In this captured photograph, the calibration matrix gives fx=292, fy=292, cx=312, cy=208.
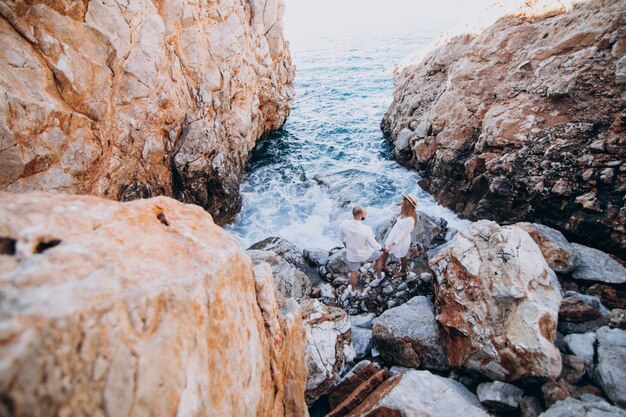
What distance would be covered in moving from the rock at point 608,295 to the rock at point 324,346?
15.3 feet

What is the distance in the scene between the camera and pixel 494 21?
37.3 ft

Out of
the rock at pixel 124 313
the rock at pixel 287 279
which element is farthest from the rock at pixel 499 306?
the rock at pixel 124 313

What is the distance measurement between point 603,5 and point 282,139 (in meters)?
14.5

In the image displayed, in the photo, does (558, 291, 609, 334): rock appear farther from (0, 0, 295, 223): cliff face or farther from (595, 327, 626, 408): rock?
(0, 0, 295, 223): cliff face

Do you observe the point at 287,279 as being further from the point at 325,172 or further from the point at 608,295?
the point at 325,172

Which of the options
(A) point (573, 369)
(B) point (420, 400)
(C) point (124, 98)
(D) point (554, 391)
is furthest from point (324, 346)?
(C) point (124, 98)

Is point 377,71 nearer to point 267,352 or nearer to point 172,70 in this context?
point 172,70

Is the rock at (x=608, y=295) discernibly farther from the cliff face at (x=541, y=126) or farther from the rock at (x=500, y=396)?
the rock at (x=500, y=396)

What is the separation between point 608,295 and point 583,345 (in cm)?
195

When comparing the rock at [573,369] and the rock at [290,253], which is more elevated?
the rock at [573,369]

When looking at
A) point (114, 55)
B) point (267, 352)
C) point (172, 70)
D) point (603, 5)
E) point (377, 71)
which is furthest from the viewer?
point (377, 71)

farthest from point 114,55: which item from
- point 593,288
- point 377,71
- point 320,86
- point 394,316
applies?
point 377,71

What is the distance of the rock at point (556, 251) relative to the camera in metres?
5.86

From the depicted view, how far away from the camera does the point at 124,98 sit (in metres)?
7.56
